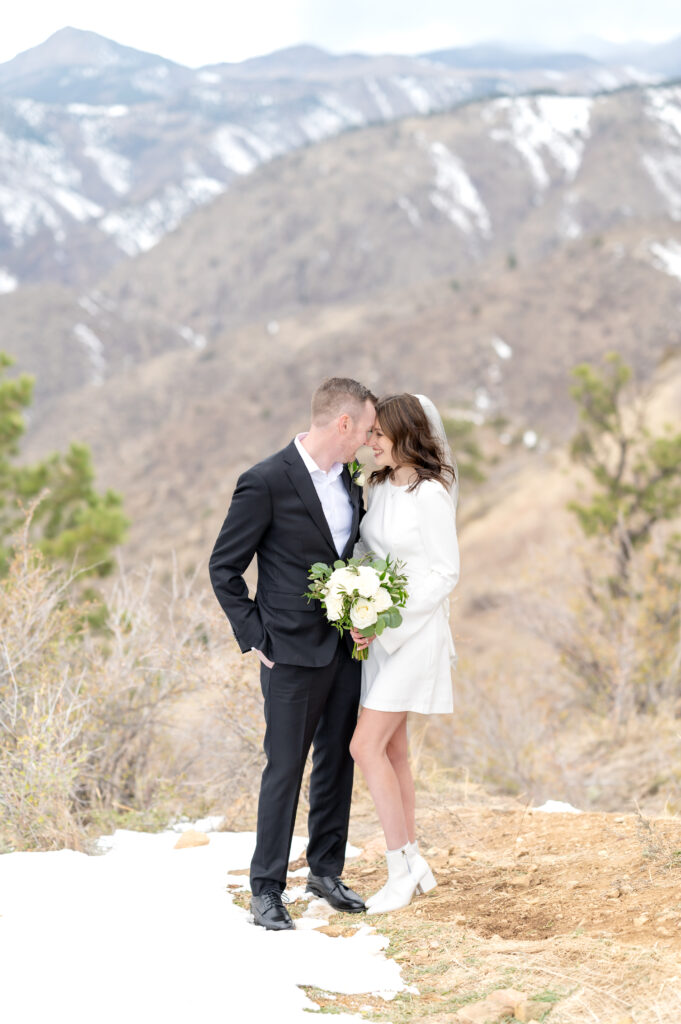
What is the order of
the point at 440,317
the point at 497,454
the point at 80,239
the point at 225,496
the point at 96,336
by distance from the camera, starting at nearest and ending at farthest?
the point at 497,454 < the point at 225,496 < the point at 440,317 < the point at 96,336 < the point at 80,239

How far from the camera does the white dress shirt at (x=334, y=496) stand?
373 centimetres

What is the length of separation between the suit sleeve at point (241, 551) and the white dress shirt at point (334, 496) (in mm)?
194

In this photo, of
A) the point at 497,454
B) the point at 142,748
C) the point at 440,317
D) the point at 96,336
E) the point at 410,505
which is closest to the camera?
the point at 410,505

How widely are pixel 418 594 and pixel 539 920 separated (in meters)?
1.17

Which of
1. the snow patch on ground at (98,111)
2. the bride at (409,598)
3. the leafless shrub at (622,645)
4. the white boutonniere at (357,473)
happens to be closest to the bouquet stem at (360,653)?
the bride at (409,598)

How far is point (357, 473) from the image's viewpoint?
390 centimetres

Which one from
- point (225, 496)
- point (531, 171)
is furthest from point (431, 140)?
point (225, 496)

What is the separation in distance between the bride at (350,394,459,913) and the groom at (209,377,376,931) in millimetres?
101

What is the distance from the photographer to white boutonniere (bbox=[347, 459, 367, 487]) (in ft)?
12.5

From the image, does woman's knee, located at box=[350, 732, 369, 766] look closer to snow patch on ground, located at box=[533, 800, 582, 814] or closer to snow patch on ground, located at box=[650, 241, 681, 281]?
snow patch on ground, located at box=[533, 800, 582, 814]

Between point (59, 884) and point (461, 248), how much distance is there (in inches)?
4240

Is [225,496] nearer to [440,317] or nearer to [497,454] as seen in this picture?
[497,454]

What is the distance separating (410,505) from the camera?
12.2 feet

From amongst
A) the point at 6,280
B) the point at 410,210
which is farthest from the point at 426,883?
the point at 6,280
